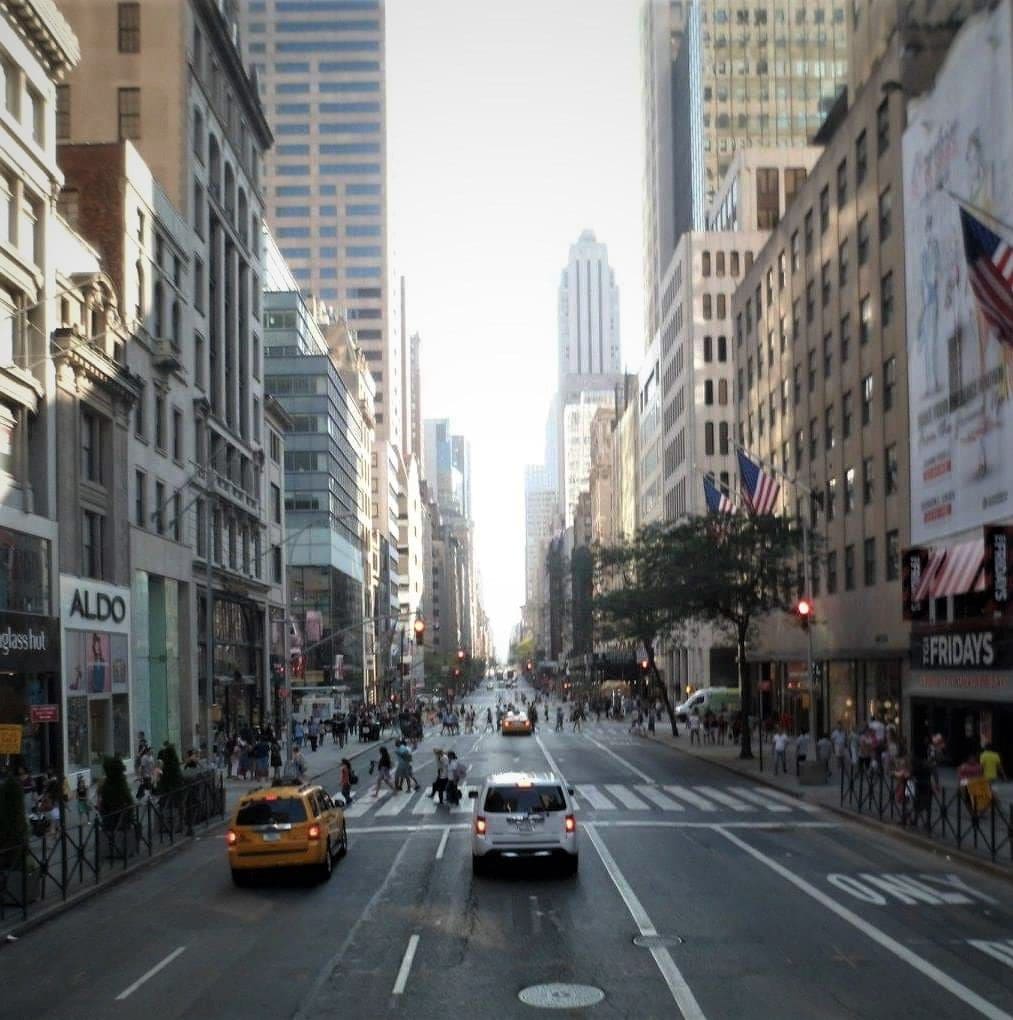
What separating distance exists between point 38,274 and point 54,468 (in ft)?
19.5

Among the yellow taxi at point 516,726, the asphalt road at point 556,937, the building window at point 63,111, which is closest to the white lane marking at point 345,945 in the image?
the asphalt road at point 556,937

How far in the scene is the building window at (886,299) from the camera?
49.3 meters

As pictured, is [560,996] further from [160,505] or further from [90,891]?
[160,505]

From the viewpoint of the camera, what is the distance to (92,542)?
44125 millimetres

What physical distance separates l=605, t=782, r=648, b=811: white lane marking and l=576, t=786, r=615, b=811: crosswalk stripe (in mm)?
355

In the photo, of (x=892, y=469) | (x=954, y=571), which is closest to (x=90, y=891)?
(x=954, y=571)

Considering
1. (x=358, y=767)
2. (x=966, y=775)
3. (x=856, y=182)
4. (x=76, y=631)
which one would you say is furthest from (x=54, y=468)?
(x=856, y=182)

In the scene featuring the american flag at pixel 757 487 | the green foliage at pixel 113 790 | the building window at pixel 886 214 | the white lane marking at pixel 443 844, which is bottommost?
the white lane marking at pixel 443 844

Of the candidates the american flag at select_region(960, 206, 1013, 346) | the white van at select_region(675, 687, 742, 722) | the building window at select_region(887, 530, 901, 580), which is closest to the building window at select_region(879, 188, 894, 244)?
the building window at select_region(887, 530, 901, 580)

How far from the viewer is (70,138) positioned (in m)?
56.9

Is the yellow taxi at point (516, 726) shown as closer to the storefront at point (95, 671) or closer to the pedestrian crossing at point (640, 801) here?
the storefront at point (95, 671)

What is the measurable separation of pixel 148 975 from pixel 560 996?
519 cm

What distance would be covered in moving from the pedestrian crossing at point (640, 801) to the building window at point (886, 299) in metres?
20.2

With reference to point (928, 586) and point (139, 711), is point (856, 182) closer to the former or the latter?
point (928, 586)
